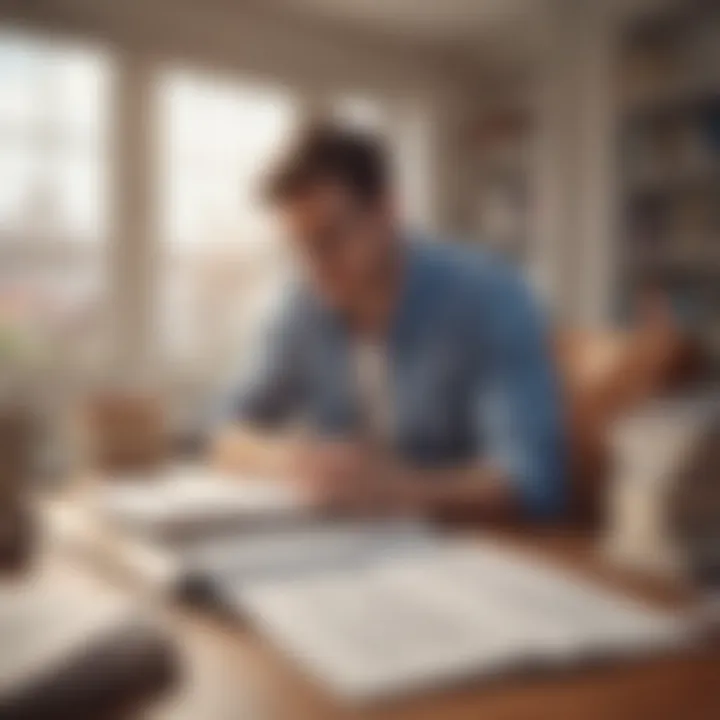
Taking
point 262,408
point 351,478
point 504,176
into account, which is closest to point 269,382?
point 262,408

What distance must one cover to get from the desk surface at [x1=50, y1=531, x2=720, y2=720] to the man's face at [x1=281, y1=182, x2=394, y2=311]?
318 millimetres

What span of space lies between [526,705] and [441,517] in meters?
0.35

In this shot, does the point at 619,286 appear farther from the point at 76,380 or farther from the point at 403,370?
the point at 76,380

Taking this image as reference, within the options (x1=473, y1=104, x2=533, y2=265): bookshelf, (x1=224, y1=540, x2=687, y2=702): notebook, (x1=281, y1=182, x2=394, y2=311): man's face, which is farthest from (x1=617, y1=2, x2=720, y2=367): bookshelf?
(x1=224, y1=540, x2=687, y2=702): notebook

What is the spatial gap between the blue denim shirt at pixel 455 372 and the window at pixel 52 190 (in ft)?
0.61

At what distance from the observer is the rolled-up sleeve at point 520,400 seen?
30.5 inches

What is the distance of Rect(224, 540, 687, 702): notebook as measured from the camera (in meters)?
0.41

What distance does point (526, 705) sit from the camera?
1.26 ft

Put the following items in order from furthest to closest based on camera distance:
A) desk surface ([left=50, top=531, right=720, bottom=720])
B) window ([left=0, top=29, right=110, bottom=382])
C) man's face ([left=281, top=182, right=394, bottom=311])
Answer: man's face ([left=281, top=182, right=394, bottom=311]) → window ([left=0, top=29, right=110, bottom=382]) → desk surface ([left=50, top=531, right=720, bottom=720])

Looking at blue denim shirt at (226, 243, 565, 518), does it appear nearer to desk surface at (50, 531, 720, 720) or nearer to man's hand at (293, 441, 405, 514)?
man's hand at (293, 441, 405, 514)

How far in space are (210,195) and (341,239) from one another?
0.32 ft

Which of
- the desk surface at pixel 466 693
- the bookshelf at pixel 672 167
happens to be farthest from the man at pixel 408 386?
the desk surface at pixel 466 693

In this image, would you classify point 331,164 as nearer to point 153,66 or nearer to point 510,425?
point 153,66

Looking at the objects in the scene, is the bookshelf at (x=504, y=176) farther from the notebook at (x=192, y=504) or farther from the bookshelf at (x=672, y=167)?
the notebook at (x=192, y=504)
